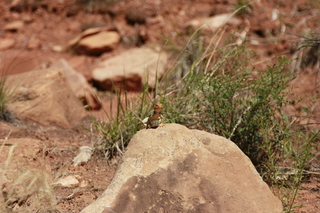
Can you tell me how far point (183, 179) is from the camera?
253cm

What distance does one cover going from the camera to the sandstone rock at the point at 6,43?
761 centimetres

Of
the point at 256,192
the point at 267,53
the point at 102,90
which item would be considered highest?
the point at 256,192

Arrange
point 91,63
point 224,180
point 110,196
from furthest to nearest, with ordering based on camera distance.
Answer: point 91,63 → point 224,180 → point 110,196

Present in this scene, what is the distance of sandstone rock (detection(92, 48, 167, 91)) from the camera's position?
589cm

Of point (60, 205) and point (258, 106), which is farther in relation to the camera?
point (258, 106)

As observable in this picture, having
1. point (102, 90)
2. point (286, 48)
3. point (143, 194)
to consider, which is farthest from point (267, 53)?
point (143, 194)

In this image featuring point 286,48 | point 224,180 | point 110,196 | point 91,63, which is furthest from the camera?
point 91,63

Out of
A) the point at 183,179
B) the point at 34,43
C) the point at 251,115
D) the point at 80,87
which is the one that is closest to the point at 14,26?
the point at 34,43

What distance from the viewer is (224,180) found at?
256 centimetres

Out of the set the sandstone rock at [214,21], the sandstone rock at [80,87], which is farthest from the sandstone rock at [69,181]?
the sandstone rock at [214,21]

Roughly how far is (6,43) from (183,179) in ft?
21.0

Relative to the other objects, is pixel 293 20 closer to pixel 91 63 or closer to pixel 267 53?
pixel 267 53

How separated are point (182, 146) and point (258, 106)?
3.22 ft

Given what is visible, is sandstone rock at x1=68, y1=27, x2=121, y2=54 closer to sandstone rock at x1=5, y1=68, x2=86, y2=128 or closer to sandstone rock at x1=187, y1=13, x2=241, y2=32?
sandstone rock at x1=187, y1=13, x2=241, y2=32
